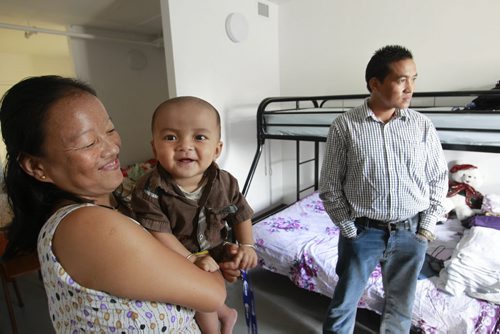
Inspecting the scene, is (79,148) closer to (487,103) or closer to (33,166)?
(33,166)

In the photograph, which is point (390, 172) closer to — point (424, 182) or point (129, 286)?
point (424, 182)

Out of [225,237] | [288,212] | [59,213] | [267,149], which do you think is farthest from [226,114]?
[59,213]

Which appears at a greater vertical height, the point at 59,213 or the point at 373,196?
the point at 59,213

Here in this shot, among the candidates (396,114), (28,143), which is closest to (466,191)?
(396,114)

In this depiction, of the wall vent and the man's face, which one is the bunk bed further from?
the wall vent

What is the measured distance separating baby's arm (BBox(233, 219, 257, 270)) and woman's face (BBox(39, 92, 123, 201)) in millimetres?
375

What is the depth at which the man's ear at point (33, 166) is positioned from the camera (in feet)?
1.86

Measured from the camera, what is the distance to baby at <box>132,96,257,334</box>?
775 millimetres

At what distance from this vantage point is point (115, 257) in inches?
19.0

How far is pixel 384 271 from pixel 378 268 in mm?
365

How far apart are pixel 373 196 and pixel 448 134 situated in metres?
0.92

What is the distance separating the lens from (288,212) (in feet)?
8.46

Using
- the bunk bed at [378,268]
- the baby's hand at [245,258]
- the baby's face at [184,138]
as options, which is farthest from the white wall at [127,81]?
the baby's hand at [245,258]

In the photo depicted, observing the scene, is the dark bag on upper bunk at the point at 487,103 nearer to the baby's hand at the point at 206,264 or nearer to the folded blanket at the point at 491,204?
the folded blanket at the point at 491,204
